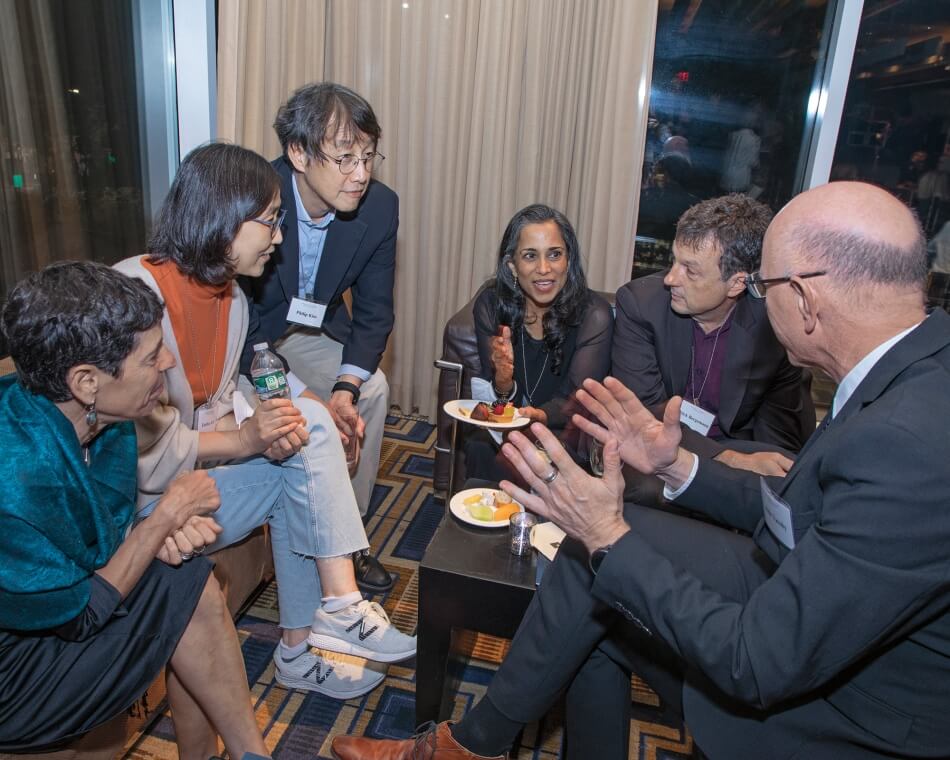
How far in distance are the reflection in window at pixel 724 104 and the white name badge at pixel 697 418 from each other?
1841 mm

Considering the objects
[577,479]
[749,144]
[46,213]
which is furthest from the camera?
[749,144]

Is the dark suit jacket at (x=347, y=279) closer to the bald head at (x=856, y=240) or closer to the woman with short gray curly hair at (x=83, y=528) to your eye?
the woman with short gray curly hair at (x=83, y=528)

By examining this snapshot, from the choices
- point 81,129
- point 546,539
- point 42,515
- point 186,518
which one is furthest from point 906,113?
point 42,515

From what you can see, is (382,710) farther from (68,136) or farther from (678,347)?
(68,136)

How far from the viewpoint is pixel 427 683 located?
1.94 m

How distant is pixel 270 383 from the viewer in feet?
7.40

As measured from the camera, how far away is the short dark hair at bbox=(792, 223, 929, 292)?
4.14ft

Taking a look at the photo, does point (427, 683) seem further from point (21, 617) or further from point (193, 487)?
point (21, 617)

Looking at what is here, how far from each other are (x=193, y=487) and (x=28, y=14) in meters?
2.67

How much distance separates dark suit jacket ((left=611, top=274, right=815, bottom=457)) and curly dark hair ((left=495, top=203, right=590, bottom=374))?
0.63 feet

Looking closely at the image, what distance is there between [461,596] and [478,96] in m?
2.99

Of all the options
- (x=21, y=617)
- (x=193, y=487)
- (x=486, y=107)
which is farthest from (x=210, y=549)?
(x=486, y=107)

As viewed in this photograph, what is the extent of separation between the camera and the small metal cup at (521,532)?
192 cm

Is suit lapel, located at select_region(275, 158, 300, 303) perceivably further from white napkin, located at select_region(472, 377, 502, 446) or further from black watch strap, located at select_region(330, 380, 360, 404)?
white napkin, located at select_region(472, 377, 502, 446)
